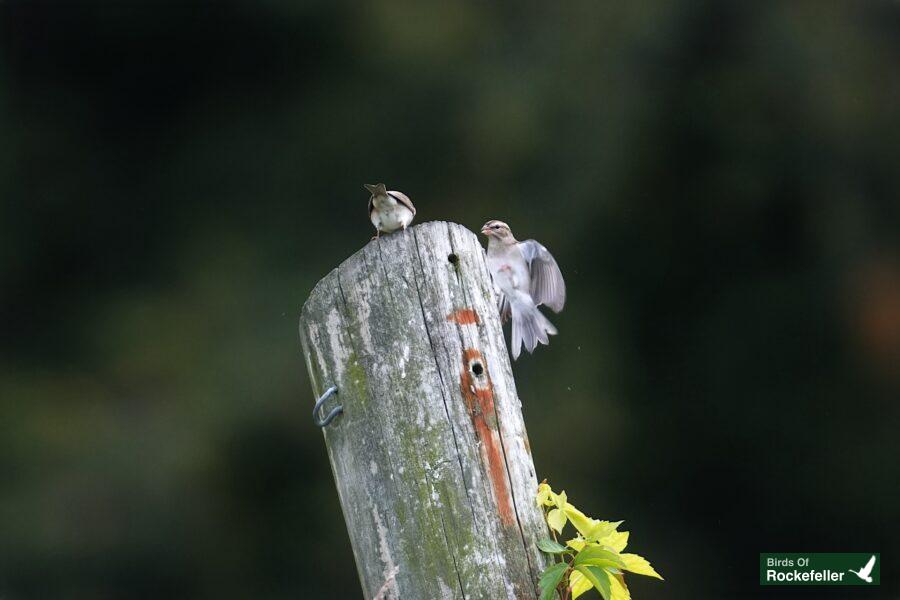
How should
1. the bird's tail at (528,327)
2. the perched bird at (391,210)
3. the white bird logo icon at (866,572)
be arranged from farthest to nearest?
the white bird logo icon at (866,572)
the bird's tail at (528,327)
the perched bird at (391,210)

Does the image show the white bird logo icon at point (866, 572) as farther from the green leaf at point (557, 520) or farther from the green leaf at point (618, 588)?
the green leaf at point (557, 520)

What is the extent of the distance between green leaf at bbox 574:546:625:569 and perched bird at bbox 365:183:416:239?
117 centimetres

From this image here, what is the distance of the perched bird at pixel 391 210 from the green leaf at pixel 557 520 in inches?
44.0

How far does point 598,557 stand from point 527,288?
5.94 feet

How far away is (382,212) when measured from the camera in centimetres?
273

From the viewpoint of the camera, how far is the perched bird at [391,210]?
2.70 meters

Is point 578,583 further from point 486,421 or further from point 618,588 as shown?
point 486,421

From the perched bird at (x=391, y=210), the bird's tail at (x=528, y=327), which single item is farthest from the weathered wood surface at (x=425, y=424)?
the bird's tail at (x=528, y=327)

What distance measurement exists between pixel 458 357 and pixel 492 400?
3.8 inches

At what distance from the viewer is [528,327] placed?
11.3 ft

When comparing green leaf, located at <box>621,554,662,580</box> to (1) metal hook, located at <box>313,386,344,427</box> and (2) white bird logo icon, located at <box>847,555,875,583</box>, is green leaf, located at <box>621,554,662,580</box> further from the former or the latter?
(2) white bird logo icon, located at <box>847,555,875,583</box>

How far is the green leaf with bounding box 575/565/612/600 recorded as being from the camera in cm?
172

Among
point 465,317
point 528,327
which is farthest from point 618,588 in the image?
point 528,327

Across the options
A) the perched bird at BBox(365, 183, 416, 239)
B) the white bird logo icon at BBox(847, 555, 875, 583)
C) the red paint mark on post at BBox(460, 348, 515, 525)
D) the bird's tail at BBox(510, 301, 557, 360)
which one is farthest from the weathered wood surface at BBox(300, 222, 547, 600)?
the white bird logo icon at BBox(847, 555, 875, 583)
